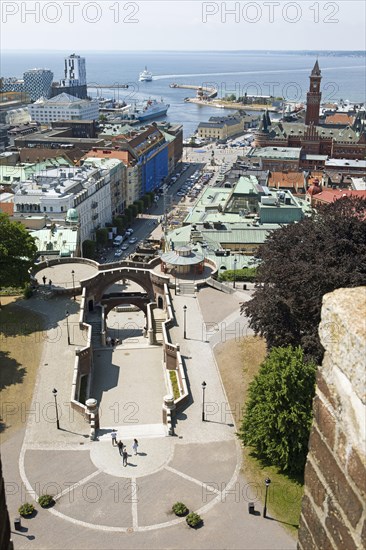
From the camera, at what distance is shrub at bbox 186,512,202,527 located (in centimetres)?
2698

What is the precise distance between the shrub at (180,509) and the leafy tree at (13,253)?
27.2 metres

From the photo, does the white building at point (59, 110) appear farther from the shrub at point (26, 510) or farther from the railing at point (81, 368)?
the shrub at point (26, 510)

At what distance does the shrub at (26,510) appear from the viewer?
90.4 ft

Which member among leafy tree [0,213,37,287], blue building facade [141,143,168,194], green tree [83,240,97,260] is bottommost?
Result: green tree [83,240,97,260]

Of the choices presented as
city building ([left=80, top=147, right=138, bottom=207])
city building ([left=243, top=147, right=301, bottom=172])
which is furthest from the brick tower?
city building ([left=80, top=147, right=138, bottom=207])

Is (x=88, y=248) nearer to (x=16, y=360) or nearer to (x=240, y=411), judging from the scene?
(x=16, y=360)

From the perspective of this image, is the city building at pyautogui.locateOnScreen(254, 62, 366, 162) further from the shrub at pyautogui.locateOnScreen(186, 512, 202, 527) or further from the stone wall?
the stone wall

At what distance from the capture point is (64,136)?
129625 mm

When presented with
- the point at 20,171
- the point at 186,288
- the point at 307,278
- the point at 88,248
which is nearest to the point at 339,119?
the point at 20,171

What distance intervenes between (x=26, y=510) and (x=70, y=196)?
51.5 meters

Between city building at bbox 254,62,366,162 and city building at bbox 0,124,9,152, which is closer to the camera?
→ city building at bbox 254,62,366,162

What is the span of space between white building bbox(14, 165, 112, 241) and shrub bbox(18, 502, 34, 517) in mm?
48945

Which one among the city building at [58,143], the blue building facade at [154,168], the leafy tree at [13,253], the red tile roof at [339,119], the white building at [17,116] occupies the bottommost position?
the leafy tree at [13,253]

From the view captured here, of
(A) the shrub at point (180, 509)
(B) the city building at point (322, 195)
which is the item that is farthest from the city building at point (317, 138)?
(A) the shrub at point (180, 509)
